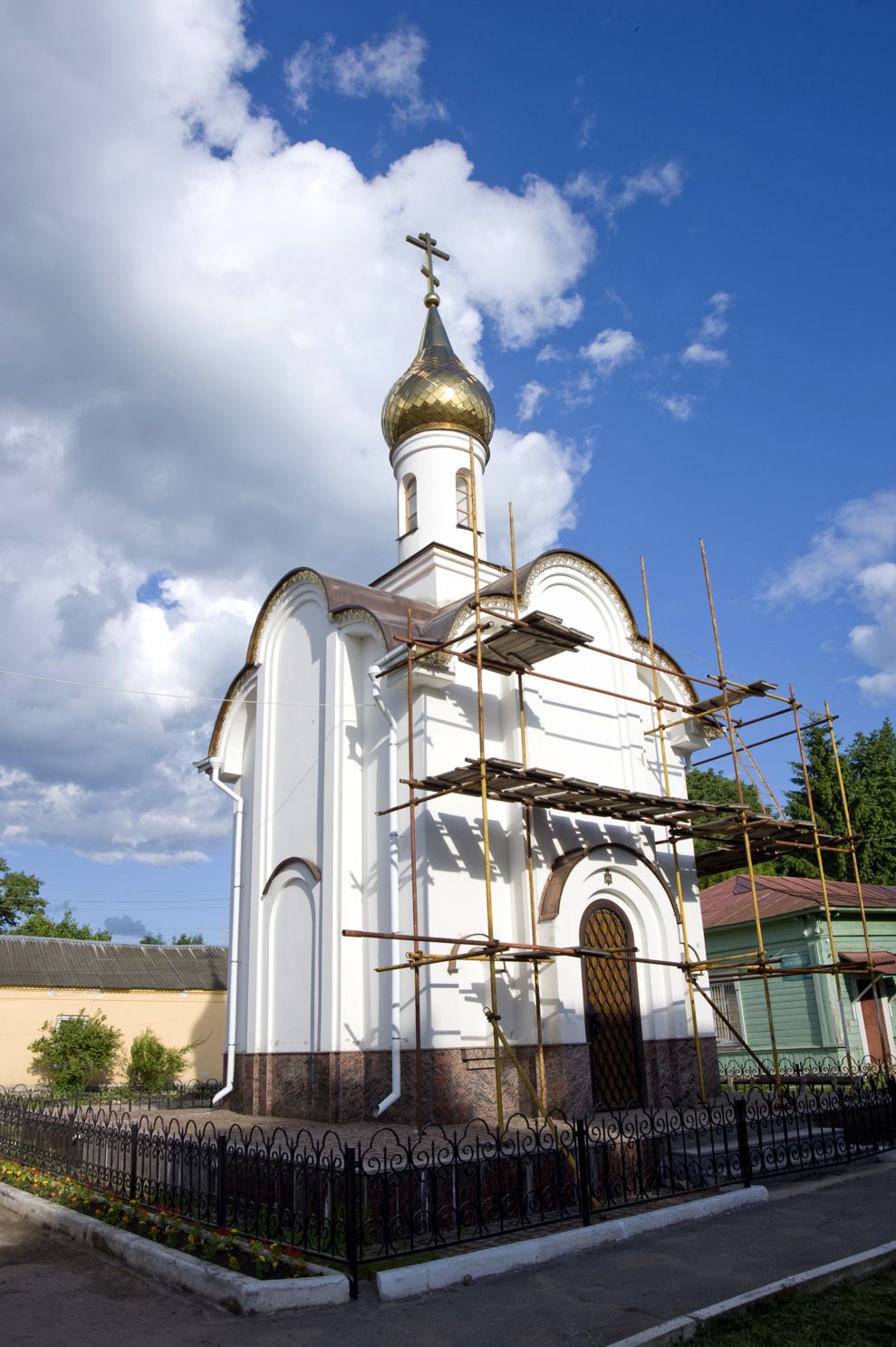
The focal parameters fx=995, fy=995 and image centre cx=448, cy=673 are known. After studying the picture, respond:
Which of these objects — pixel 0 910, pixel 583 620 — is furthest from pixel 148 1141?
pixel 0 910

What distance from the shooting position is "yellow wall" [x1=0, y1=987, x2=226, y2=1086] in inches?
875

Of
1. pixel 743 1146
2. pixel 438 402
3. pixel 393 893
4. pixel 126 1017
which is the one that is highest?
pixel 438 402

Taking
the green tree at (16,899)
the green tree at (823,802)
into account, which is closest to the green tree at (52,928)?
the green tree at (16,899)

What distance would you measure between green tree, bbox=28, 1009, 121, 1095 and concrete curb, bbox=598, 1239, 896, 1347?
737 inches

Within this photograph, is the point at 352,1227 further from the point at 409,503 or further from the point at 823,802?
the point at 823,802

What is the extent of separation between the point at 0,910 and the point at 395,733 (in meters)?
36.2

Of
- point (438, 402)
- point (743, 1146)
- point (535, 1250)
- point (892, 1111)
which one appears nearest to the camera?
point (535, 1250)

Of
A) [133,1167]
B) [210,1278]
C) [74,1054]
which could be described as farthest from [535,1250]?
[74,1054]

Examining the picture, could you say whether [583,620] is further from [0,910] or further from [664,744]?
[0,910]

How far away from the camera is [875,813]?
2717 cm

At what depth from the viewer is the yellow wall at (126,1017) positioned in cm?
2223

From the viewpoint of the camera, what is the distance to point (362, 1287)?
5637 mm

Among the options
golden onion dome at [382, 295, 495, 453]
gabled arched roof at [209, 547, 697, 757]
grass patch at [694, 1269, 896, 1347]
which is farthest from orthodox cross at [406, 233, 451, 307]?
grass patch at [694, 1269, 896, 1347]

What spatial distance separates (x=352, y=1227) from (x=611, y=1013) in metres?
6.67
